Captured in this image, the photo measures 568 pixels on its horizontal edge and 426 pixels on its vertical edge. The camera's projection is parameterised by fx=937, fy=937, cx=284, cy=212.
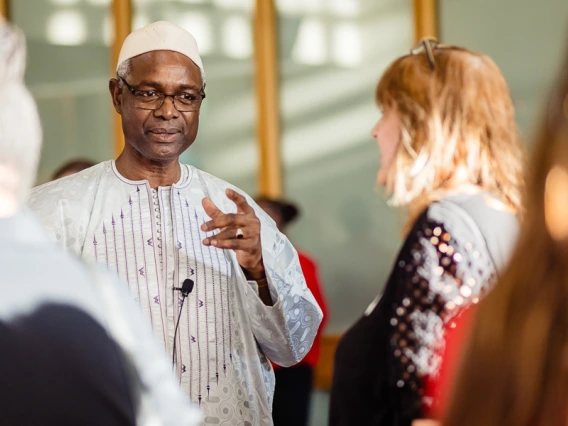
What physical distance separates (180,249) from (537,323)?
1706 millimetres

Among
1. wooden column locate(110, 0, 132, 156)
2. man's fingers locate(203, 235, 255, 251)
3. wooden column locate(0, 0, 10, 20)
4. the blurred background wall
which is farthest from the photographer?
wooden column locate(0, 0, 10, 20)

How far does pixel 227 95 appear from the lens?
284 inches

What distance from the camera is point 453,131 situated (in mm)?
2178

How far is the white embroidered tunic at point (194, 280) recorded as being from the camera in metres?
2.54

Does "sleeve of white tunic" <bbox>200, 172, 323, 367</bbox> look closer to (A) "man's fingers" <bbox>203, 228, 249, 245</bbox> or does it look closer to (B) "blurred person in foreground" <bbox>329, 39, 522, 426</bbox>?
(A) "man's fingers" <bbox>203, 228, 249, 245</bbox>

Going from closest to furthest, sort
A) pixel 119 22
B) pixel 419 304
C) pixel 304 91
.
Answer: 1. pixel 419 304
2. pixel 304 91
3. pixel 119 22

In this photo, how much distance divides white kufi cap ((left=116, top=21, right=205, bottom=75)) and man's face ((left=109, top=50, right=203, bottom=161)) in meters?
0.02

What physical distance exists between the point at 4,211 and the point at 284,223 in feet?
12.5

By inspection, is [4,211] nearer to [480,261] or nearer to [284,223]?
[480,261]

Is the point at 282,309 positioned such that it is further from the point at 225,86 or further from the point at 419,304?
the point at 225,86

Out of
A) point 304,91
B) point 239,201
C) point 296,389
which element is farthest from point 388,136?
point 304,91

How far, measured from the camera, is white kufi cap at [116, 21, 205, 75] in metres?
2.69

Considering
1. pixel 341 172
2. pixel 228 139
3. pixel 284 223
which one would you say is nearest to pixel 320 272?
pixel 341 172

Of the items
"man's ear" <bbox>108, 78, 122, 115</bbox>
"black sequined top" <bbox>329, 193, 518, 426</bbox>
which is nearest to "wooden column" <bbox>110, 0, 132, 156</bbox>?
"man's ear" <bbox>108, 78, 122, 115</bbox>
